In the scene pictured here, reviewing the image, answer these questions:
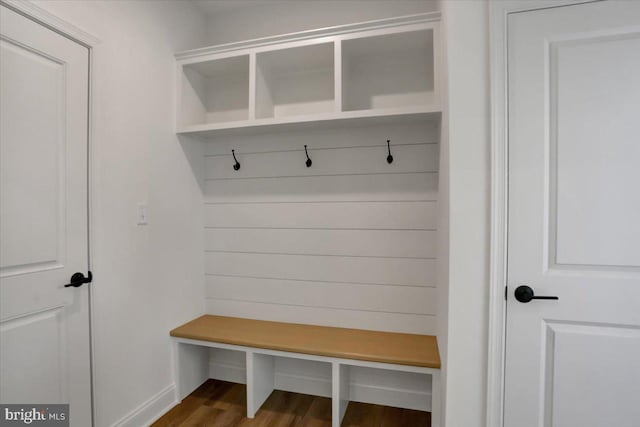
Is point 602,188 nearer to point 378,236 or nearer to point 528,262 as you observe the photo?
point 528,262

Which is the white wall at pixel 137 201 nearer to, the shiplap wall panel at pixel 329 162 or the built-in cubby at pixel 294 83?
the shiplap wall panel at pixel 329 162

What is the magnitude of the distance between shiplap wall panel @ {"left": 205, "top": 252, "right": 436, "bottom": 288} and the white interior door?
959 mm

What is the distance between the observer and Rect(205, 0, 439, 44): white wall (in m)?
2.04

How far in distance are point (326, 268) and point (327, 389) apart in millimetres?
838

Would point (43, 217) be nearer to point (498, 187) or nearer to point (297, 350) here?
point (297, 350)

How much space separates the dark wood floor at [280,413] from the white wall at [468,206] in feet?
2.33

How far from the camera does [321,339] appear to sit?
1968 mm

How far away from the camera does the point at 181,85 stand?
216 cm

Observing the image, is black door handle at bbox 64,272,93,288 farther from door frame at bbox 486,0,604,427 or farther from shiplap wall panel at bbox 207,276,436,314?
Answer: door frame at bbox 486,0,604,427

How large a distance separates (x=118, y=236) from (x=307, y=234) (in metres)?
1.13

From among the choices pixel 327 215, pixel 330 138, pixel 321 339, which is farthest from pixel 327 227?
pixel 321 339

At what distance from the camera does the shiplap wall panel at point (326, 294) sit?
6.64ft

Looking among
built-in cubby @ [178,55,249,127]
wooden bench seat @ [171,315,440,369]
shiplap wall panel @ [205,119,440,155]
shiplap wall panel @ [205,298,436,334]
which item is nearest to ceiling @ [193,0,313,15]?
built-in cubby @ [178,55,249,127]

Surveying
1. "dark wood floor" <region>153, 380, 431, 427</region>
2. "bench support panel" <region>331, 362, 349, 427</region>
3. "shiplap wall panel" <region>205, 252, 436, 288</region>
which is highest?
"shiplap wall panel" <region>205, 252, 436, 288</region>
